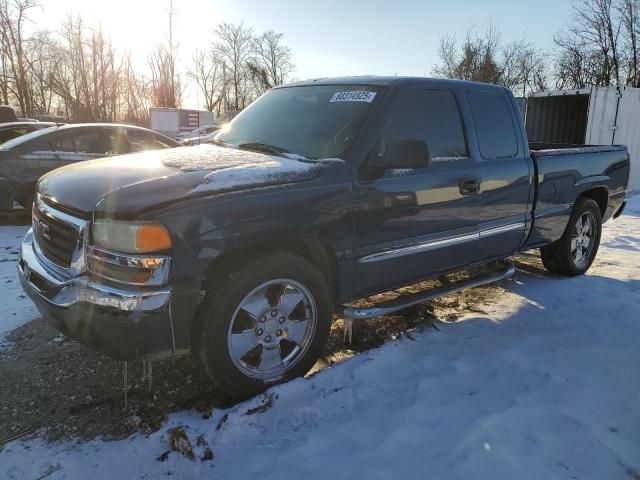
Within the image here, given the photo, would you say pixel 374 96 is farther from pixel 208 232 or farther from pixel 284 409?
pixel 284 409

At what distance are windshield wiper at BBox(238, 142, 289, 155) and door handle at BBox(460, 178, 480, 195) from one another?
141 cm

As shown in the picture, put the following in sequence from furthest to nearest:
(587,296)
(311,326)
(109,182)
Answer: (587,296)
(311,326)
(109,182)

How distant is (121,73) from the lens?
Result: 151 feet

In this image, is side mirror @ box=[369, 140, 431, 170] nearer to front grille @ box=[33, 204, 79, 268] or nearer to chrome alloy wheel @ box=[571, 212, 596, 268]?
front grille @ box=[33, 204, 79, 268]

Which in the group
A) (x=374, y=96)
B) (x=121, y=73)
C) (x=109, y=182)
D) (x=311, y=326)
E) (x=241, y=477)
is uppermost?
(x=121, y=73)

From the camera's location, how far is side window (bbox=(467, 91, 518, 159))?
4203mm

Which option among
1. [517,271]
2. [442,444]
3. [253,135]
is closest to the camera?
[442,444]

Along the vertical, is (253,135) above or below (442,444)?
above

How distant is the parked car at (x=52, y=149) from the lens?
7.10m

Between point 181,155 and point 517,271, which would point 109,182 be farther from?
point 517,271

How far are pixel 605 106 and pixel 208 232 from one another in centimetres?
1221

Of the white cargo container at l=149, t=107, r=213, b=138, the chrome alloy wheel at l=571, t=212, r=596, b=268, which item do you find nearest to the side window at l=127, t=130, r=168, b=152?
the chrome alloy wheel at l=571, t=212, r=596, b=268

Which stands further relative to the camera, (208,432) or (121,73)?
(121,73)

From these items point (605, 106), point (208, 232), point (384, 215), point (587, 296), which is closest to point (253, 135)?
point (384, 215)
